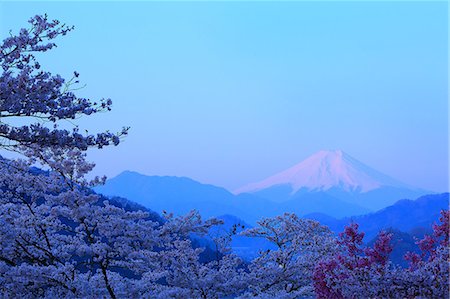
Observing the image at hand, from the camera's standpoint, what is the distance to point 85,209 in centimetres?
1108

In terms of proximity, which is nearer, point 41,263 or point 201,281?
point 41,263

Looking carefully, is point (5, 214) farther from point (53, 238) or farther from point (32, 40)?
point (32, 40)

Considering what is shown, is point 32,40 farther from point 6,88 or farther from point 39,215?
point 39,215

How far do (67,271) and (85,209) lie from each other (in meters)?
1.31

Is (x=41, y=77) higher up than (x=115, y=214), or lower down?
higher up

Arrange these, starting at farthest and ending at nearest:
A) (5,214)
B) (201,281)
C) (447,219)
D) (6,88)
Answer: (447,219), (201,281), (5,214), (6,88)

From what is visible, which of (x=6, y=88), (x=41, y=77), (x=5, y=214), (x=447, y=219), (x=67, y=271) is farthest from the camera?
(x=447, y=219)

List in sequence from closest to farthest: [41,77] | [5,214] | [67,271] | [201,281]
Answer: [41,77] < [67,271] < [5,214] < [201,281]

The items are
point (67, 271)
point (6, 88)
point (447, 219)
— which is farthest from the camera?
point (447, 219)

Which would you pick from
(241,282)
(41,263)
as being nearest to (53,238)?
(41,263)

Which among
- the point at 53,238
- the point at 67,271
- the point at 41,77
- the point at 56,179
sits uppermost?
the point at 41,77

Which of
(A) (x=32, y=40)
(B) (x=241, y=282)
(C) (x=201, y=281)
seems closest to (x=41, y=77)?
(A) (x=32, y=40)

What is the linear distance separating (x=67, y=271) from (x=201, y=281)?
11.9 feet

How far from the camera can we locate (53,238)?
12.1 m
